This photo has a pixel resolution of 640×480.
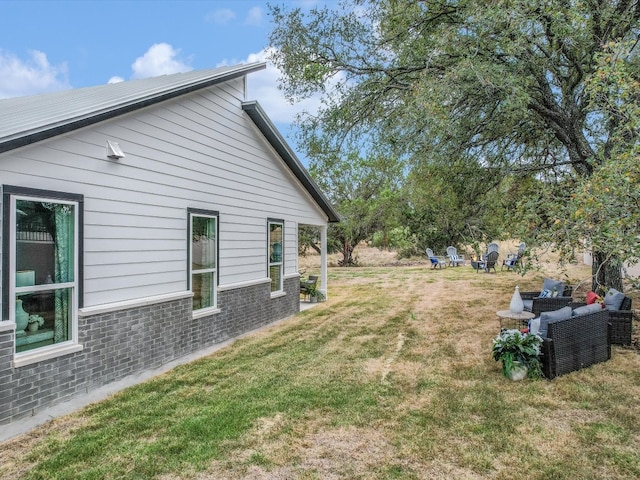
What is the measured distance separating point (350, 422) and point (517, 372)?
2.43 m

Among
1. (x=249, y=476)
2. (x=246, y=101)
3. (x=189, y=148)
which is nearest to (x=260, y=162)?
(x=246, y=101)


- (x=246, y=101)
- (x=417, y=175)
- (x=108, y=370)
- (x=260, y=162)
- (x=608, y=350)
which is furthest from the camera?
(x=417, y=175)

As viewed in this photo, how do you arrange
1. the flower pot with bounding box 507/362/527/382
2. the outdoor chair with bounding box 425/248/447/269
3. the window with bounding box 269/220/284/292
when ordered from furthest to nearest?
the outdoor chair with bounding box 425/248/447/269
the window with bounding box 269/220/284/292
the flower pot with bounding box 507/362/527/382

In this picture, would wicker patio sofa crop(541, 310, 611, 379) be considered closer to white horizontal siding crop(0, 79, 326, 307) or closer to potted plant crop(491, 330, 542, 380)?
potted plant crop(491, 330, 542, 380)

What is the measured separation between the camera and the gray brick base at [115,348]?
3984 millimetres

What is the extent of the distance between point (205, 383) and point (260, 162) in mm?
4735

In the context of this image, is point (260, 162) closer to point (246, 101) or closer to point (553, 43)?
point (246, 101)

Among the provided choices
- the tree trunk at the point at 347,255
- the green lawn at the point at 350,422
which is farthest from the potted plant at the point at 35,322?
the tree trunk at the point at 347,255

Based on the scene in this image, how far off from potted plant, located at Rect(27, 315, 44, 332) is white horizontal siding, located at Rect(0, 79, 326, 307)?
48 cm

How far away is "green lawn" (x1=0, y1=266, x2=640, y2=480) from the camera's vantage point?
3.26 metres

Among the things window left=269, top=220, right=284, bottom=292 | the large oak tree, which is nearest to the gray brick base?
window left=269, top=220, right=284, bottom=292

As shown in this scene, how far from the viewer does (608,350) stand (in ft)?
19.0

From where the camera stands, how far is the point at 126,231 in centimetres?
524

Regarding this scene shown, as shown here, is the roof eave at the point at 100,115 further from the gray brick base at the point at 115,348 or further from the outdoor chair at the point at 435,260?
the outdoor chair at the point at 435,260
